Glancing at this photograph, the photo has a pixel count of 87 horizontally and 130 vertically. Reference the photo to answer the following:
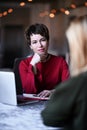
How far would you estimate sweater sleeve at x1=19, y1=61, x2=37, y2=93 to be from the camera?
8.87 feet

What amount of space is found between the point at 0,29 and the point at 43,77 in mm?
6416

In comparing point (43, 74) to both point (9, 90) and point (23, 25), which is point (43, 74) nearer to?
point (9, 90)

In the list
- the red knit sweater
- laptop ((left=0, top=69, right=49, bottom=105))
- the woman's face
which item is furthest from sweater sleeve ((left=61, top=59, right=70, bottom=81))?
laptop ((left=0, top=69, right=49, bottom=105))

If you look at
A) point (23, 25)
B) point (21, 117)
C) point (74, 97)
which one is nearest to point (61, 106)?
point (74, 97)

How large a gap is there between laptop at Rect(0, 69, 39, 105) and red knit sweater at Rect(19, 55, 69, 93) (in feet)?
1.36

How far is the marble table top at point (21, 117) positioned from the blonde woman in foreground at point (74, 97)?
1.26 feet

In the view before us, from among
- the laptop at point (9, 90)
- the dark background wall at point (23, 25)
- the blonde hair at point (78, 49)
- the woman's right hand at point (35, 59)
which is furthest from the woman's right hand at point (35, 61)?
the dark background wall at point (23, 25)

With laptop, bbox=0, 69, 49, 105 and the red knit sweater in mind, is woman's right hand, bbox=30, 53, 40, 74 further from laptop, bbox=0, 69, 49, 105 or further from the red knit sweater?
laptop, bbox=0, 69, 49, 105

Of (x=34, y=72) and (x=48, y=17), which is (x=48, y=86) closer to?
(x=34, y=72)

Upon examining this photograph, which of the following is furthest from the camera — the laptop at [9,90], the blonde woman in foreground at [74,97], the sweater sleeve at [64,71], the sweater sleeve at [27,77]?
the sweater sleeve at [64,71]

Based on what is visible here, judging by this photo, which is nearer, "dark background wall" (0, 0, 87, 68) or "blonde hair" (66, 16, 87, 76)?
"blonde hair" (66, 16, 87, 76)

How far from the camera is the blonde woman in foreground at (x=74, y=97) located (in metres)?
1.22

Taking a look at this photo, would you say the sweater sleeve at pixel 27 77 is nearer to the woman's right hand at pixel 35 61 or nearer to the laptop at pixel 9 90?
the woman's right hand at pixel 35 61

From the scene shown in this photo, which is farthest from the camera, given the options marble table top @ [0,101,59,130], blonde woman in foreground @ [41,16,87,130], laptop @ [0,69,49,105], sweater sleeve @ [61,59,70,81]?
sweater sleeve @ [61,59,70,81]
